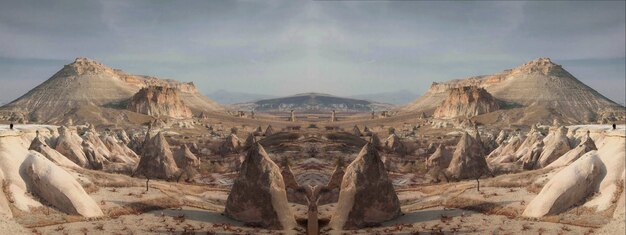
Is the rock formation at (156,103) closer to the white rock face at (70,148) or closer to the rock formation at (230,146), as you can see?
the rock formation at (230,146)

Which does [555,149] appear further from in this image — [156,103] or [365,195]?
[156,103]

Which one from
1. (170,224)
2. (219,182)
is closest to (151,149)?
(219,182)

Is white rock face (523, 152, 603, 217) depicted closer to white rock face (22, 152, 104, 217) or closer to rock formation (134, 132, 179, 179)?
white rock face (22, 152, 104, 217)

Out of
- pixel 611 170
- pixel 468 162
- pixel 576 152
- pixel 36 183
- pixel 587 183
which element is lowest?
Answer: pixel 468 162

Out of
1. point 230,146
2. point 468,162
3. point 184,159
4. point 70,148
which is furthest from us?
point 230,146

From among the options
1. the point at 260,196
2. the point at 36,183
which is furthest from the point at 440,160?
the point at 36,183

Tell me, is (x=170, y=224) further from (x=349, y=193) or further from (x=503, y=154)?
(x=503, y=154)
